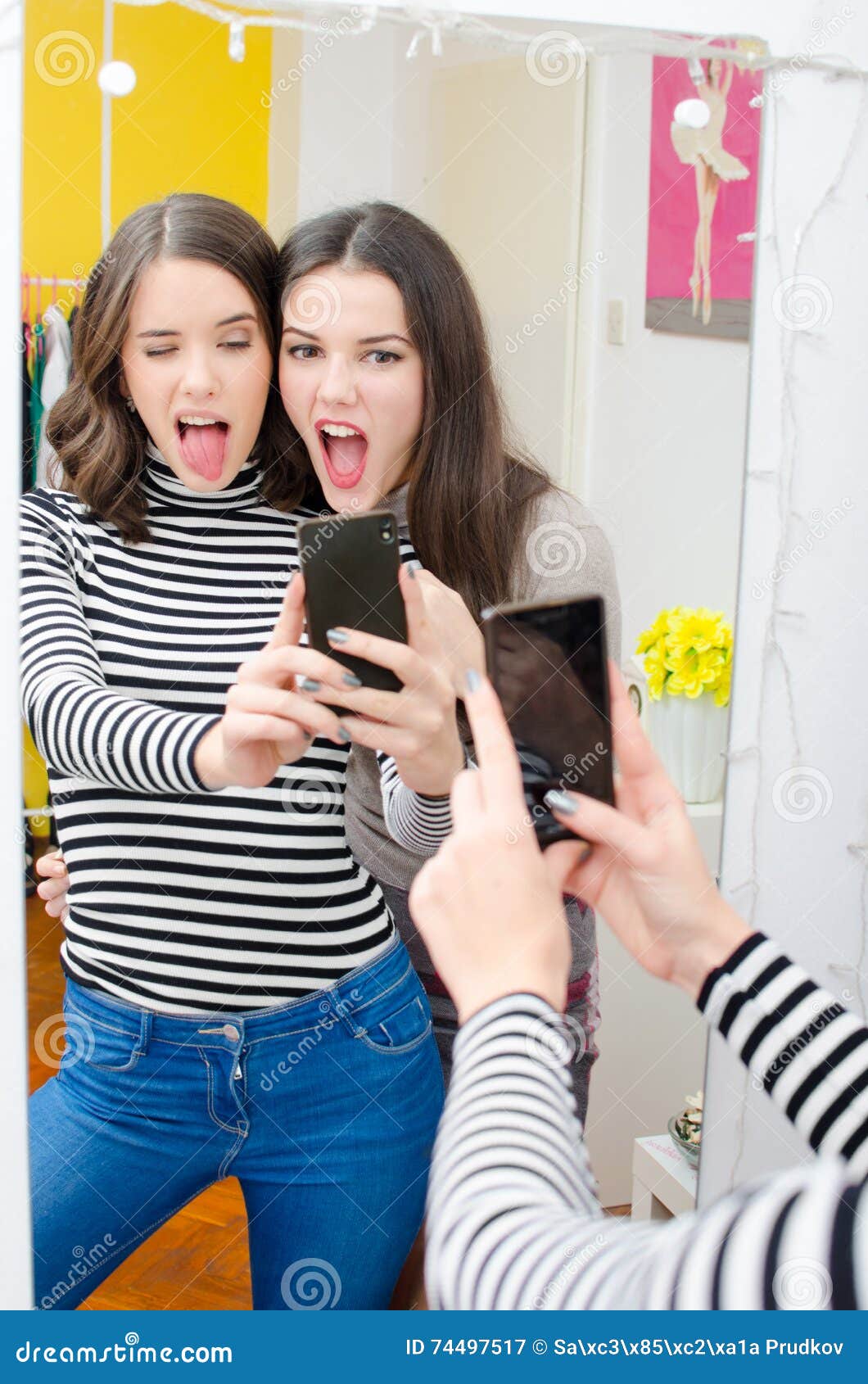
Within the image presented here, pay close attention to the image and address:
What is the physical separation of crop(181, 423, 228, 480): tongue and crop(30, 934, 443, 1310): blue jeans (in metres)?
0.35

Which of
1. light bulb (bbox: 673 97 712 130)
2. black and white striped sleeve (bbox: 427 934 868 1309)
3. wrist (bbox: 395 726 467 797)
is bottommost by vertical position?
black and white striped sleeve (bbox: 427 934 868 1309)

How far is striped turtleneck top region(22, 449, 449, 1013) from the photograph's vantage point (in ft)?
2.51

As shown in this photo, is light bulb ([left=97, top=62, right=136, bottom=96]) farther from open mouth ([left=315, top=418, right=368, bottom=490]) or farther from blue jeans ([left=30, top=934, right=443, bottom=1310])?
→ blue jeans ([left=30, top=934, right=443, bottom=1310])

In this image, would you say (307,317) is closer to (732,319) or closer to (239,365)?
(239,365)

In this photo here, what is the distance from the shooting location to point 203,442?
2.53 ft

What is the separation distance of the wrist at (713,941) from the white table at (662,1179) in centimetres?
38

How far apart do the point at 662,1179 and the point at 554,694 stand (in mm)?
507

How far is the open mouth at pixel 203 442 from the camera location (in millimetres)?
762

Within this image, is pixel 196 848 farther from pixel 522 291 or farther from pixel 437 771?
pixel 522 291

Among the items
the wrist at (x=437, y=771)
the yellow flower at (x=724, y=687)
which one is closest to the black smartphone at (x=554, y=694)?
the wrist at (x=437, y=771)

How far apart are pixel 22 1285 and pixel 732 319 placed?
0.82 m

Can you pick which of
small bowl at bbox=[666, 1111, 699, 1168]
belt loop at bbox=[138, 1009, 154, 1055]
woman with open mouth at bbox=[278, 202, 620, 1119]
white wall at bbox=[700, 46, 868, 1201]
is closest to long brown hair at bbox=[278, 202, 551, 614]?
woman with open mouth at bbox=[278, 202, 620, 1119]

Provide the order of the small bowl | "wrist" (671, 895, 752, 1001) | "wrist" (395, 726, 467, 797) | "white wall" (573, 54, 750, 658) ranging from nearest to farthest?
"wrist" (671, 895, 752, 1001)
"wrist" (395, 726, 467, 797)
"white wall" (573, 54, 750, 658)
the small bowl
